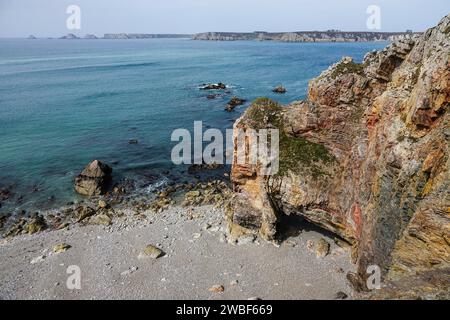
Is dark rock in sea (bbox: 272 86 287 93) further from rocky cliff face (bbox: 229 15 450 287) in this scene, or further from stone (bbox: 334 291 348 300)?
stone (bbox: 334 291 348 300)

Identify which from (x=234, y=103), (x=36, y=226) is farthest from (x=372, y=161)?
(x=234, y=103)

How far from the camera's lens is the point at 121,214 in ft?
113

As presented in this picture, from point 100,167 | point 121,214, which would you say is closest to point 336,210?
point 121,214

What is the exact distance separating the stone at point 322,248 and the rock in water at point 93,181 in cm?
2514

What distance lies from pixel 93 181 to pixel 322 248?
Result: 88.3 feet

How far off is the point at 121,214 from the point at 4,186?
17377 millimetres

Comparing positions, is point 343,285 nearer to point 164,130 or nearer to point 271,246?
point 271,246

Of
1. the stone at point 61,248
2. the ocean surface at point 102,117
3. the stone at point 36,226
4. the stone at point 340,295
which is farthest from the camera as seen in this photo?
the ocean surface at point 102,117

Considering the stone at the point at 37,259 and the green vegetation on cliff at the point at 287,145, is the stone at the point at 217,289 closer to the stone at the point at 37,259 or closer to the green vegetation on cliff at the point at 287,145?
the green vegetation on cliff at the point at 287,145

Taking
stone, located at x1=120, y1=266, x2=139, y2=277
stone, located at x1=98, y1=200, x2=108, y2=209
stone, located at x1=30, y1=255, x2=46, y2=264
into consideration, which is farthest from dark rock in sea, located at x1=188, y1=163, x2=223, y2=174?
Answer: stone, located at x1=30, y1=255, x2=46, y2=264

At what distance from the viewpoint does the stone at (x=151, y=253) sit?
1043 inches

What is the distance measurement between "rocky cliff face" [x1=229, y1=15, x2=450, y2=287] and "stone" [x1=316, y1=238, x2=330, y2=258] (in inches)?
54.1

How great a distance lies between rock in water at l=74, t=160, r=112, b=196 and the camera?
1550 inches

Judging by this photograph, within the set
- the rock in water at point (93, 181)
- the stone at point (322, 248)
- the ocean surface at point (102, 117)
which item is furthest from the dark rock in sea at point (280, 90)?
the stone at point (322, 248)
